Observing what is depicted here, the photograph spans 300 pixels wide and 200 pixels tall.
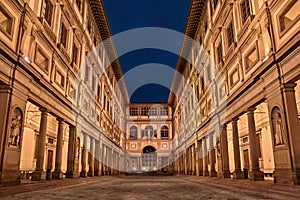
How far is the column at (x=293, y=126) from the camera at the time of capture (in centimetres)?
922

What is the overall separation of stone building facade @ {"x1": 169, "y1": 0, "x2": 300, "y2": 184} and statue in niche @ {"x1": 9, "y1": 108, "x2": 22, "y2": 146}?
423 inches

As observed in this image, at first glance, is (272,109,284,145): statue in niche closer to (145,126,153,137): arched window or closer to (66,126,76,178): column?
(66,126,76,178): column

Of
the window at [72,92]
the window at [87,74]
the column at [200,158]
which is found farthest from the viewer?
the column at [200,158]

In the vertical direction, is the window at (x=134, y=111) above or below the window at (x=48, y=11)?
above

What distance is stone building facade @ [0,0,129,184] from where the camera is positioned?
9.98m

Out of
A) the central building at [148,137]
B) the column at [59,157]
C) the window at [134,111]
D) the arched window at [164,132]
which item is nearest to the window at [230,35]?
the column at [59,157]

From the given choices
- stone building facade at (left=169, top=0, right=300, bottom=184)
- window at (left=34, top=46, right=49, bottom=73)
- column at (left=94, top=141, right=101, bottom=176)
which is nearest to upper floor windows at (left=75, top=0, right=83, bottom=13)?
window at (left=34, top=46, right=49, bottom=73)

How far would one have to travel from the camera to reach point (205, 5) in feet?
77.3

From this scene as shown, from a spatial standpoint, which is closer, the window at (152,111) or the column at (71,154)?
the column at (71,154)

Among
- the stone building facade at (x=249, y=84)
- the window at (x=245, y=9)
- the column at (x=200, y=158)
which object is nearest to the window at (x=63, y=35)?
the stone building facade at (x=249, y=84)

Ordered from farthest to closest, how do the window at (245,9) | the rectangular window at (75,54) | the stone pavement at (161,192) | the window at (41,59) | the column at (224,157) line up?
the rectangular window at (75,54), the column at (224,157), the window at (245,9), the window at (41,59), the stone pavement at (161,192)

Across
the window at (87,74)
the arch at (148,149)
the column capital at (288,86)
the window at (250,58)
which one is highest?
the window at (87,74)

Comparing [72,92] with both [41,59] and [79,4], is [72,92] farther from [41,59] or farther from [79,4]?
[79,4]

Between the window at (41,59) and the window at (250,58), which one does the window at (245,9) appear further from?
the window at (41,59)
